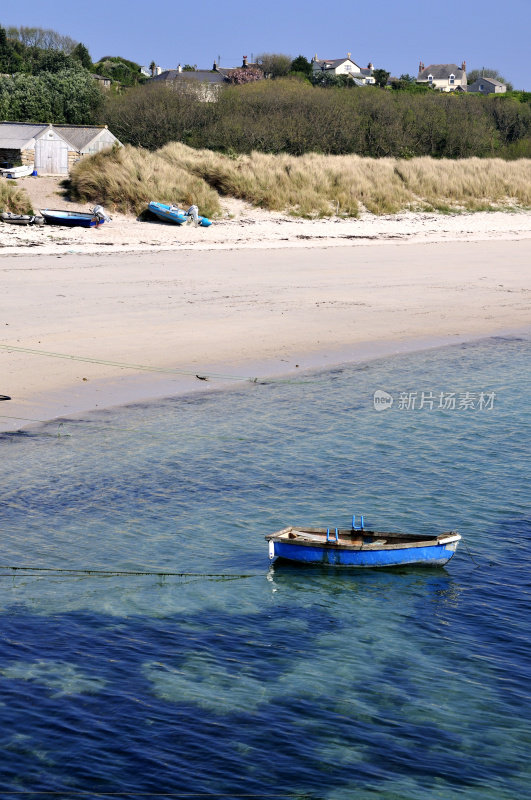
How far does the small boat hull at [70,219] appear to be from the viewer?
79.0ft

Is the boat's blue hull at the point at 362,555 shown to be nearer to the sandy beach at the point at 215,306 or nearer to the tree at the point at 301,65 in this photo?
the sandy beach at the point at 215,306

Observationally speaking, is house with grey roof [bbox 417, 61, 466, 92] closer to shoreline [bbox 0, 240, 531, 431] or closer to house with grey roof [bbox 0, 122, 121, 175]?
house with grey roof [bbox 0, 122, 121, 175]

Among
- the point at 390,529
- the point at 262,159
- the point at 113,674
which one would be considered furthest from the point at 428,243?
the point at 113,674

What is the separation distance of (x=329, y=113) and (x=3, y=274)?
2580cm

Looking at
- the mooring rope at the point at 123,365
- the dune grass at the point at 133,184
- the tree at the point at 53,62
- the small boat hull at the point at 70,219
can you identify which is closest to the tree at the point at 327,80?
the tree at the point at 53,62

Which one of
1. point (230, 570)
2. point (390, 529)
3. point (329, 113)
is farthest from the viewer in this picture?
point (329, 113)

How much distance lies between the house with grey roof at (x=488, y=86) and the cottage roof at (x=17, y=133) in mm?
99290

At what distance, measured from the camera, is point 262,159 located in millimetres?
31875

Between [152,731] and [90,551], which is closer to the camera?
[152,731]

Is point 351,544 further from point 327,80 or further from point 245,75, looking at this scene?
point 327,80

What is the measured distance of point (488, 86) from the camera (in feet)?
417

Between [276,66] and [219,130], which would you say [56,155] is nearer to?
[219,130]

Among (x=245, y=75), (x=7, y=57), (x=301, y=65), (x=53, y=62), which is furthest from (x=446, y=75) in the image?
(x=53, y=62)

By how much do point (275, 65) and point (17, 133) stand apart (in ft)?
219
